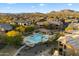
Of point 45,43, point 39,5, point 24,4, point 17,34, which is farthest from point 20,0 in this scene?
point 45,43

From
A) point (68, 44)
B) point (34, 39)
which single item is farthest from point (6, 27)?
point (68, 44)

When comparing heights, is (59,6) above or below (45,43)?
above

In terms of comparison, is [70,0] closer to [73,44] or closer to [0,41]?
[73,44]

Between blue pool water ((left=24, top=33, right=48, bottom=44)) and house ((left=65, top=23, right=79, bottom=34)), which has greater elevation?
house ((left=65, top=23, right=79, bottom=34))

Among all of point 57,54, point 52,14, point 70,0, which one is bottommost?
point 57,54

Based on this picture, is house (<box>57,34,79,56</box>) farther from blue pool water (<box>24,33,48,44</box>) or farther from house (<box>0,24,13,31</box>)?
house (<box>0,24,13,31</box>)

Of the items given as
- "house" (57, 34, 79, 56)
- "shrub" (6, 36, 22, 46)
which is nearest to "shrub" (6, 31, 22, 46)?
"shrub" (6, 36, 22, 46)
